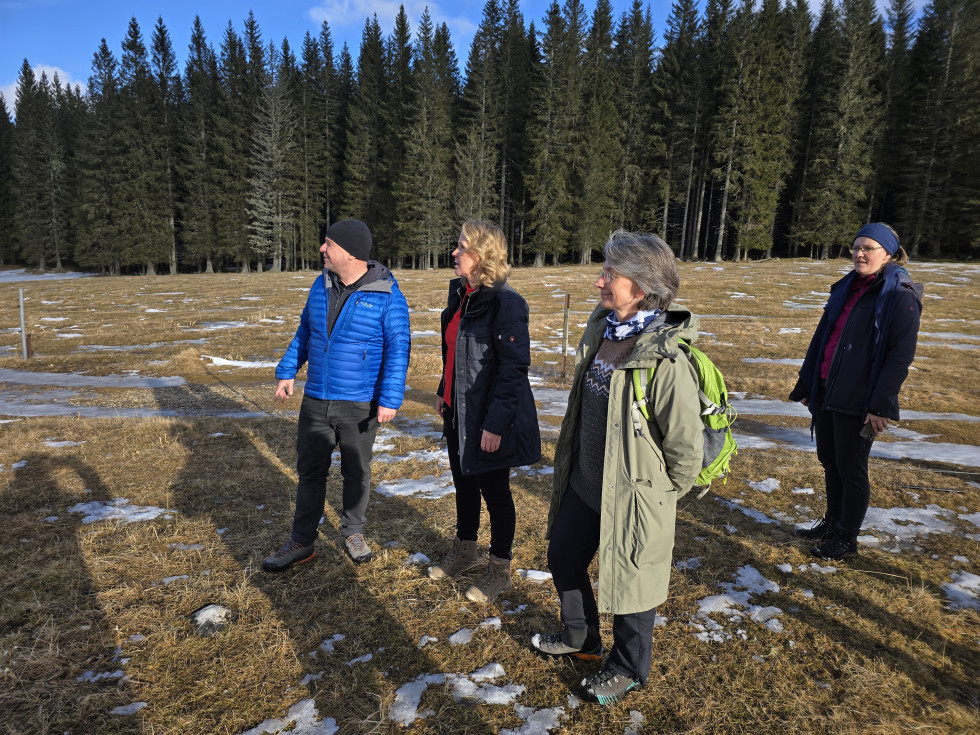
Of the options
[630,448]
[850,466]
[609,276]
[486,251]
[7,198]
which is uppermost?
[7,198]

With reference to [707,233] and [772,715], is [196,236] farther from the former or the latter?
[772,715]

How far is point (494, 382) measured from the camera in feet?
10.0

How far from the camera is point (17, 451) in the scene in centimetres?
570

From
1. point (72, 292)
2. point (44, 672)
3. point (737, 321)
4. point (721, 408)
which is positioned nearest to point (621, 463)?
point (721, 408)

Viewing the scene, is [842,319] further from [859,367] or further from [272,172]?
[272,172]

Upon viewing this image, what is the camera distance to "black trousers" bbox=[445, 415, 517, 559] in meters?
3.08

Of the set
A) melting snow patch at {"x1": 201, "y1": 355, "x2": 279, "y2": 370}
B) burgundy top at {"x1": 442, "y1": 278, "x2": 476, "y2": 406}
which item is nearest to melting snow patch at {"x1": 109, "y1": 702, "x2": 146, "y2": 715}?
burgundy top at {"x1": 442, "y1": 278, "x2": 476, "y2": 406}

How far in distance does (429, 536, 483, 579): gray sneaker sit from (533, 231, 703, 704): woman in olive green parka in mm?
1136

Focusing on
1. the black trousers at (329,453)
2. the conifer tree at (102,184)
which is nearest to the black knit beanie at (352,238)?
the black trousers at (329,453)

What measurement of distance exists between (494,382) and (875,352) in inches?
95.7

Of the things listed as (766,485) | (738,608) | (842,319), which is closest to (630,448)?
(738,608)

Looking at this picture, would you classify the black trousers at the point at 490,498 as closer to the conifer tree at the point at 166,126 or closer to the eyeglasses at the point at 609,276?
the eyeglasses at the point at 609,276

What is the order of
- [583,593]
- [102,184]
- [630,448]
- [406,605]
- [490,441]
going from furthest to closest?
[102,184], [406,605], [490,441], [583,593], [630,448]

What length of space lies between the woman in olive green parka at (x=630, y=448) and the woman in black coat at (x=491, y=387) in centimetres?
56
